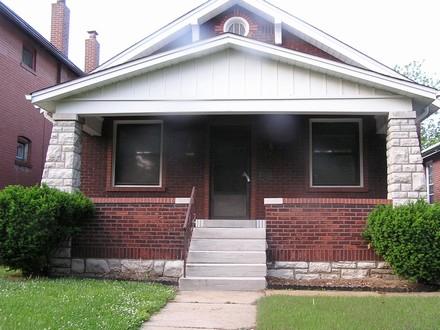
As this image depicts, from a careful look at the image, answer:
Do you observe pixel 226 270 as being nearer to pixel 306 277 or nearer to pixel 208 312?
pixel 306 277

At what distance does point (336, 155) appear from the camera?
11414mm

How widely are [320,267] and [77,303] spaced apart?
4406 mm

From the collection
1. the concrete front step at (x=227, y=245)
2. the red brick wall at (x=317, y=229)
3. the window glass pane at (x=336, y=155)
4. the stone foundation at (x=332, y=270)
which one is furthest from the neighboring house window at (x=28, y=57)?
the stone foundation at (x=332, y=270)

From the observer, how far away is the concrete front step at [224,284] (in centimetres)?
793

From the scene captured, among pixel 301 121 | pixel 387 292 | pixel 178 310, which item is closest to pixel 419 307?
pixel 387 292

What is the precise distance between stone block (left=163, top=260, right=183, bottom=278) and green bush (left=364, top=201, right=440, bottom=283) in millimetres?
3345

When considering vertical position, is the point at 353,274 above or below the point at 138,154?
below

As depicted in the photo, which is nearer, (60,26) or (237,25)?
(237,25)

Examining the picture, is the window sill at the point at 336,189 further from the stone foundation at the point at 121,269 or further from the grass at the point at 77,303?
the grass at the point at 77,303

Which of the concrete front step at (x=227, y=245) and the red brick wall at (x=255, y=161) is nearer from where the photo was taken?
the concrete front step at (x=227, y=245)

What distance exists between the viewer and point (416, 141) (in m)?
9.18

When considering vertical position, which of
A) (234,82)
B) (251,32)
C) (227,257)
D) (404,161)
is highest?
(251,32)

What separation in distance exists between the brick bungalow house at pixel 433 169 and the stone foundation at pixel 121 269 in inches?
554

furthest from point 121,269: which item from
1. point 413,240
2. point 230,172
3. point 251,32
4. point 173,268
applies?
→ point 251,32
